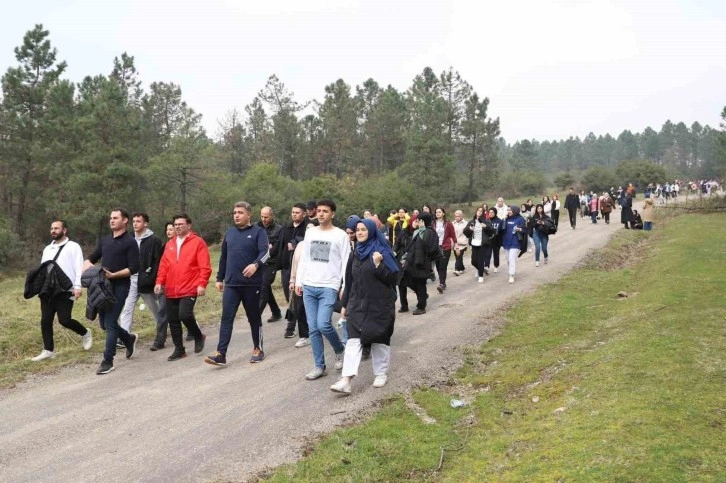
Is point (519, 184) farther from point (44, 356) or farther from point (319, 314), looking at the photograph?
point (44, 356)

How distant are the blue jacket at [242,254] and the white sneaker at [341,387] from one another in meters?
2.02

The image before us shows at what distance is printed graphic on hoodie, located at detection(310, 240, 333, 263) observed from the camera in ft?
21.5

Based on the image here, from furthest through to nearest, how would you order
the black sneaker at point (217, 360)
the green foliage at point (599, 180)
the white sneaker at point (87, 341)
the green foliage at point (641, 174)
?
the green foliage at point (599, 180) < the green foliage at point (641, 174) < the white sneaker at point (87, 341) < the black sneaker at point (217, 360)

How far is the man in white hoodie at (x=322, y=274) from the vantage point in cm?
651

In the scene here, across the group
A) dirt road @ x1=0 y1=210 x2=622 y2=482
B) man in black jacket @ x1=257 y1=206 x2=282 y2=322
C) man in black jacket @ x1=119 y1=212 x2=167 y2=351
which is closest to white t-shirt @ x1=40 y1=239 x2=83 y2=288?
man in black jacket @ x1=119 y1=212 x2=167 y2=351

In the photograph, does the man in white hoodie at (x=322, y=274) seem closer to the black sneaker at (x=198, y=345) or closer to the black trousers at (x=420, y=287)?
the black sneaker at (x=198, y=345)

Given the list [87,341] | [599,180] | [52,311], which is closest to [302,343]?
[87,341]

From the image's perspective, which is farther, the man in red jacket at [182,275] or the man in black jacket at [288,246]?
the man in black jacket at [288,246]

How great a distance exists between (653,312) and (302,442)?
7.07m

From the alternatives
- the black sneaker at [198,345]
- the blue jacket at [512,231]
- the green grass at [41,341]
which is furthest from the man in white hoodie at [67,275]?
the blue jacket at [512,231]

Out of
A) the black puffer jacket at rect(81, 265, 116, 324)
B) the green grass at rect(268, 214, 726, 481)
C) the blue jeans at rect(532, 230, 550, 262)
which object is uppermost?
the black puffer jacket at rect(81, 265, 116, 324)

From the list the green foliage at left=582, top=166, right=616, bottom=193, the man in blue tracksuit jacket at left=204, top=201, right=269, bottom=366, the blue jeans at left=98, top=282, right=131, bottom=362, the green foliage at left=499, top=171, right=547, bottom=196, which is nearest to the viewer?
the man in blue tracksuit jacket at left=204, top=201, right=269, bottom=366

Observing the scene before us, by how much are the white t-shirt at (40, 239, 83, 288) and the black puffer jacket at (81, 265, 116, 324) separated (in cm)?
48

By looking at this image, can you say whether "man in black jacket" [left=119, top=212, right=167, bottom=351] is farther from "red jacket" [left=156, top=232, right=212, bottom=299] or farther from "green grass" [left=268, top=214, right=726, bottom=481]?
"green grass" [left=268, top=214, right=726, bottom=481]
